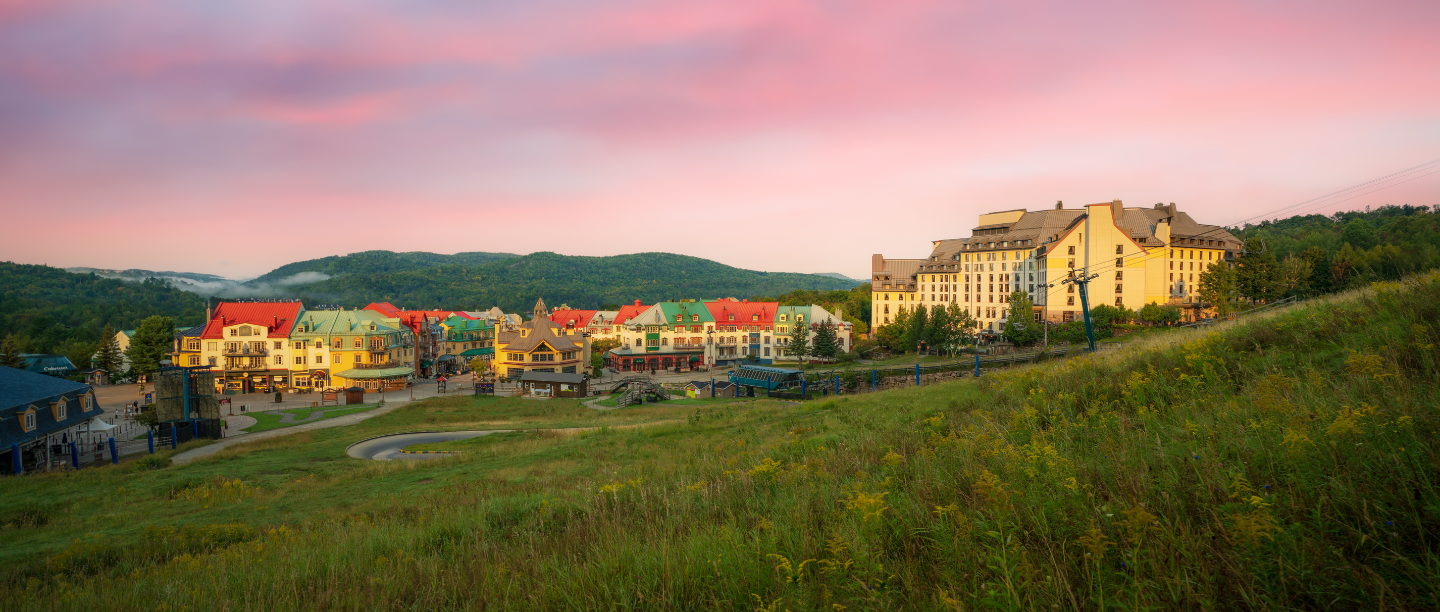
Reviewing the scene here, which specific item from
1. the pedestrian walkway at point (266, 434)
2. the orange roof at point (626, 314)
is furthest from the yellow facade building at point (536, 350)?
the pedestrian walkway at point (266, 434)

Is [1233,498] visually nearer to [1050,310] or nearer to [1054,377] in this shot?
[1054,377]

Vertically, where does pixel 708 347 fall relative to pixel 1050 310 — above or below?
below

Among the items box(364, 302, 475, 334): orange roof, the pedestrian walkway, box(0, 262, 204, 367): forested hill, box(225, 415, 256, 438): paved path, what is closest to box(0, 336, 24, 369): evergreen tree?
box(0, 262, 204, 367): forested hill

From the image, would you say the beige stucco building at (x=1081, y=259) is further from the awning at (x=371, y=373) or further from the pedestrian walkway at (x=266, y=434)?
the awning at (x=371, y=373)

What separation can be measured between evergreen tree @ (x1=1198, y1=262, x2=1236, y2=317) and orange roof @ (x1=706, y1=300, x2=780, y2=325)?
172 ft

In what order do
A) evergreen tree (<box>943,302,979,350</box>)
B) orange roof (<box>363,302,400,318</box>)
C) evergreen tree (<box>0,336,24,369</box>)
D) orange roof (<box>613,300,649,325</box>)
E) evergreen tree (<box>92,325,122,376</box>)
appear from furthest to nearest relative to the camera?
orange roof (<box>613,300,649,325</box>) < orange roof (<box>363,302,400,318</box>) < evergreen tree (<box>92,325,122,376</box>) < evergreen tree (<box>943,302,979,350</box>) < evergreen tree (<box>0,336,24,369</box>)

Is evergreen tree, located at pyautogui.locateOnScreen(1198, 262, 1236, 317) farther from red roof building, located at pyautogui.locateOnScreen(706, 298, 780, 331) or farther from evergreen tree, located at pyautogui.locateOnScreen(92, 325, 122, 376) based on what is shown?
evergreen tree, located at pyautogui.locateOnScreen(92, 325, 122, 376)

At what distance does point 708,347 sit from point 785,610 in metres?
84.0

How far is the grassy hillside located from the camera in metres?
3.57

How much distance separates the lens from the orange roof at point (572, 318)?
319 feet

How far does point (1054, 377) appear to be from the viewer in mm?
13219

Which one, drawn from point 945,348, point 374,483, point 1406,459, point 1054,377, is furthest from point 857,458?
point 945,348

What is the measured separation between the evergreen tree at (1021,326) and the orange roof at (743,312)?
36.7 metres

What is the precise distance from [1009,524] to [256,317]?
87.9 meters
